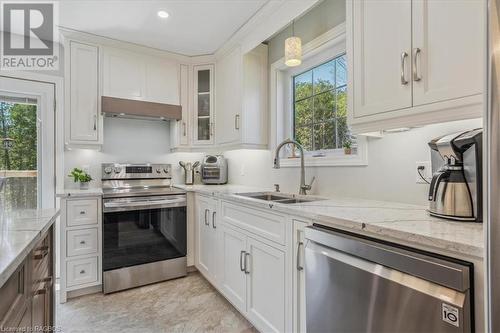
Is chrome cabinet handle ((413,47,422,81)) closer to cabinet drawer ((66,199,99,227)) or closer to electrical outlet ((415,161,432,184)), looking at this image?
electrical outlet ((415,161,432,184))

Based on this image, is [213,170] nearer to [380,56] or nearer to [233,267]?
[233,267]

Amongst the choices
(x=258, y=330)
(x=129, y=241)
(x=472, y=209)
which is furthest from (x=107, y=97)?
(x=472, y=209)

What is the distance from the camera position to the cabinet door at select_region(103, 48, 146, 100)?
280 cm

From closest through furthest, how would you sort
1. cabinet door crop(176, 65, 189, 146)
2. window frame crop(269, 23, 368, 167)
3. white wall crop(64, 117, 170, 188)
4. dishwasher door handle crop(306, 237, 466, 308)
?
dishwasher door handle crop(306, 237, 466, 308)
window frame crop(269, 23, 368, 167)
white wall crop(64, 117, 170, 188)
cabinet door crop(176, 65, 189, 146)

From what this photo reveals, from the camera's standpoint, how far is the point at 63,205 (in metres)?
2.35

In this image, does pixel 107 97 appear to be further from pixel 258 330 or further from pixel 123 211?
pixel 258 330

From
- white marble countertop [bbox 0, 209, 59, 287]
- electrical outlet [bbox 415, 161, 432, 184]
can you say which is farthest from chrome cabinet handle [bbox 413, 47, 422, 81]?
white marble countertop [bbox 0, 209, 59, 287]

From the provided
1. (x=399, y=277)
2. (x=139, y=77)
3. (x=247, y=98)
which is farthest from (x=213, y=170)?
(x=399, y=277)

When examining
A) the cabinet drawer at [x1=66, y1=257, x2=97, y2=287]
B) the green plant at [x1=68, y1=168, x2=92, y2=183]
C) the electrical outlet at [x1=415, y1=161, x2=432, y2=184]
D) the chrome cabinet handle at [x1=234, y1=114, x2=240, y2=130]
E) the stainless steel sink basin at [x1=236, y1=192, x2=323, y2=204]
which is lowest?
the cabinet drawer at [x1=66, y1=257, x2=97, y2=287]

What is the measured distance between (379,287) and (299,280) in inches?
20.4

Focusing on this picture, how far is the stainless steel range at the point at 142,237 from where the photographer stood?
8.07ft

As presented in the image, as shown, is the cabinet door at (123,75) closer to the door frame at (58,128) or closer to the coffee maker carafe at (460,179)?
the door frame at (58,128)

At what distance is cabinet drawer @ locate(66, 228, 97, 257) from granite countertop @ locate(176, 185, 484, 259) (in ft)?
5.80

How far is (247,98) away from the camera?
8.70 ft
